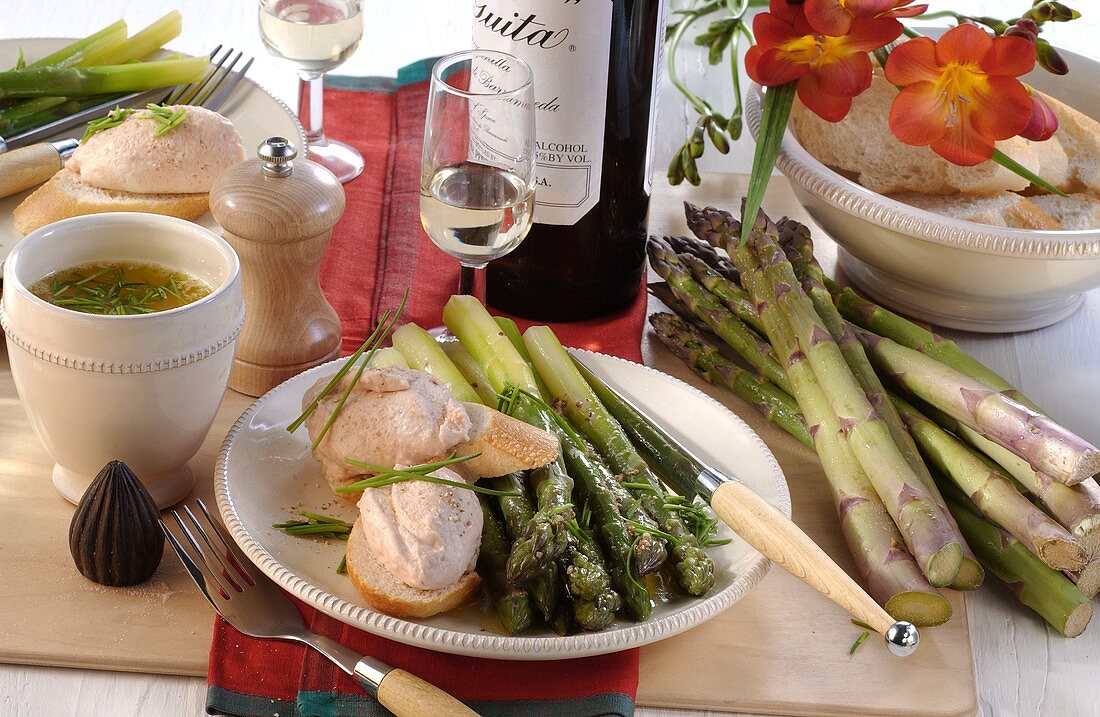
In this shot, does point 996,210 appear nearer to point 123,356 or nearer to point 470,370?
point 470,370

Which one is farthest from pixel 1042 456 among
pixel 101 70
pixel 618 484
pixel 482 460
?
pixel 101 70

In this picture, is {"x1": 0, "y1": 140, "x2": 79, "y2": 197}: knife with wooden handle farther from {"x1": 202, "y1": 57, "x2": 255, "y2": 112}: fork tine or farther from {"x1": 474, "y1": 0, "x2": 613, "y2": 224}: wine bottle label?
{"x1": 474, "y1": 0, "x2": 613, "y2": 224}: wine bottle label

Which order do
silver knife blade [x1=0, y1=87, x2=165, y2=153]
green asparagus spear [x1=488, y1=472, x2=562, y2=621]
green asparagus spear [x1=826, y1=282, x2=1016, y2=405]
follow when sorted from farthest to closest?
silver knife blade [x1=0, y1=87, x2=165, y2=153] → green asparagus spear [x1=826, y1=282, x2=1016, y2=405] → green asparagus spear [x1=488, y1=472, x2=562, y2=621]

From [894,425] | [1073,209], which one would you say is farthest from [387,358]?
[1073,209]

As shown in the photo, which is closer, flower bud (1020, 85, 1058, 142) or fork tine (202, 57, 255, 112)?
flower bud (1020, 85, 1058, 142)

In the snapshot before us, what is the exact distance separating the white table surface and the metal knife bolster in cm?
25

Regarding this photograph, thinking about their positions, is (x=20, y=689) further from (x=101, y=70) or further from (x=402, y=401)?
(x=101, y=70)

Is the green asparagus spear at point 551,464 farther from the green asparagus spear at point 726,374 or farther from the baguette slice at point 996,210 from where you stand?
the baguette slice at point 996,210

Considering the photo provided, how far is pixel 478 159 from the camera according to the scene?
157 centimetres

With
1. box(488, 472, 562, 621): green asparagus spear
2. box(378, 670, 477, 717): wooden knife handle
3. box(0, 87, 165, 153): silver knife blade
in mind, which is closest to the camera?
box(378, 670, 477, 717): wooden knife handle

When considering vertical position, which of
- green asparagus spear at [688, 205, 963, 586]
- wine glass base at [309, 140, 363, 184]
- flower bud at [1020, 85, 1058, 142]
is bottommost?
wine glass base at [309, 140, 363, 184]

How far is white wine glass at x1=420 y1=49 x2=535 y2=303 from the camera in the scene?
1.49m

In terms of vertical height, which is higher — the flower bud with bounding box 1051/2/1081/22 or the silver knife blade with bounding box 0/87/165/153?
the flower bud with bounding box 1051/2/1081/22

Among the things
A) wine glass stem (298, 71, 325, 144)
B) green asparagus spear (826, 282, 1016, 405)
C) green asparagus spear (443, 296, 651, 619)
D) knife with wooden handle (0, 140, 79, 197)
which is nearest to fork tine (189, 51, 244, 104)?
wine glass stem (298, 71, 325, 144)
